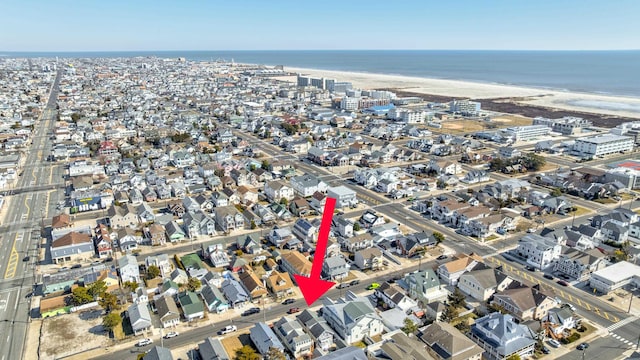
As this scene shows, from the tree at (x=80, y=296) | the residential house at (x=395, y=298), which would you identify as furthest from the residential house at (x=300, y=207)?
the tree at (x=80, y=296)

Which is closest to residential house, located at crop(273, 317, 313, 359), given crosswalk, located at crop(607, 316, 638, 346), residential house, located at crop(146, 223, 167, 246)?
residential house, located at crop(146, 223, 167, 246)

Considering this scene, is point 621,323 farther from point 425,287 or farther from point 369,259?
point 369,259

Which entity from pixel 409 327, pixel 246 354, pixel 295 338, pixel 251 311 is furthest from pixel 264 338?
pixel 409 327

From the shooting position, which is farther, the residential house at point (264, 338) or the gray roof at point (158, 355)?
the residential house at point (264, 338)

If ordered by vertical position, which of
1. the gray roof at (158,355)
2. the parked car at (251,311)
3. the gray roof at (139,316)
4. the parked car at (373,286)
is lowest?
the parked car at (251,311)

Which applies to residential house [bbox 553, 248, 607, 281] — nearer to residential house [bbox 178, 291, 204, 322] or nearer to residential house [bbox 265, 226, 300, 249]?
residential house [bbox 265, 226, 300, 249]

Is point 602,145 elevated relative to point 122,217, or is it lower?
elevated

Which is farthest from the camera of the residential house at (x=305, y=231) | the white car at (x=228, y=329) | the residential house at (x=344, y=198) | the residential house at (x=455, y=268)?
the residential house at (x=344, y=198)

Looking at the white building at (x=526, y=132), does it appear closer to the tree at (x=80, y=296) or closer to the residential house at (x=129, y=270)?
the residential house at (x=129, y=270)
